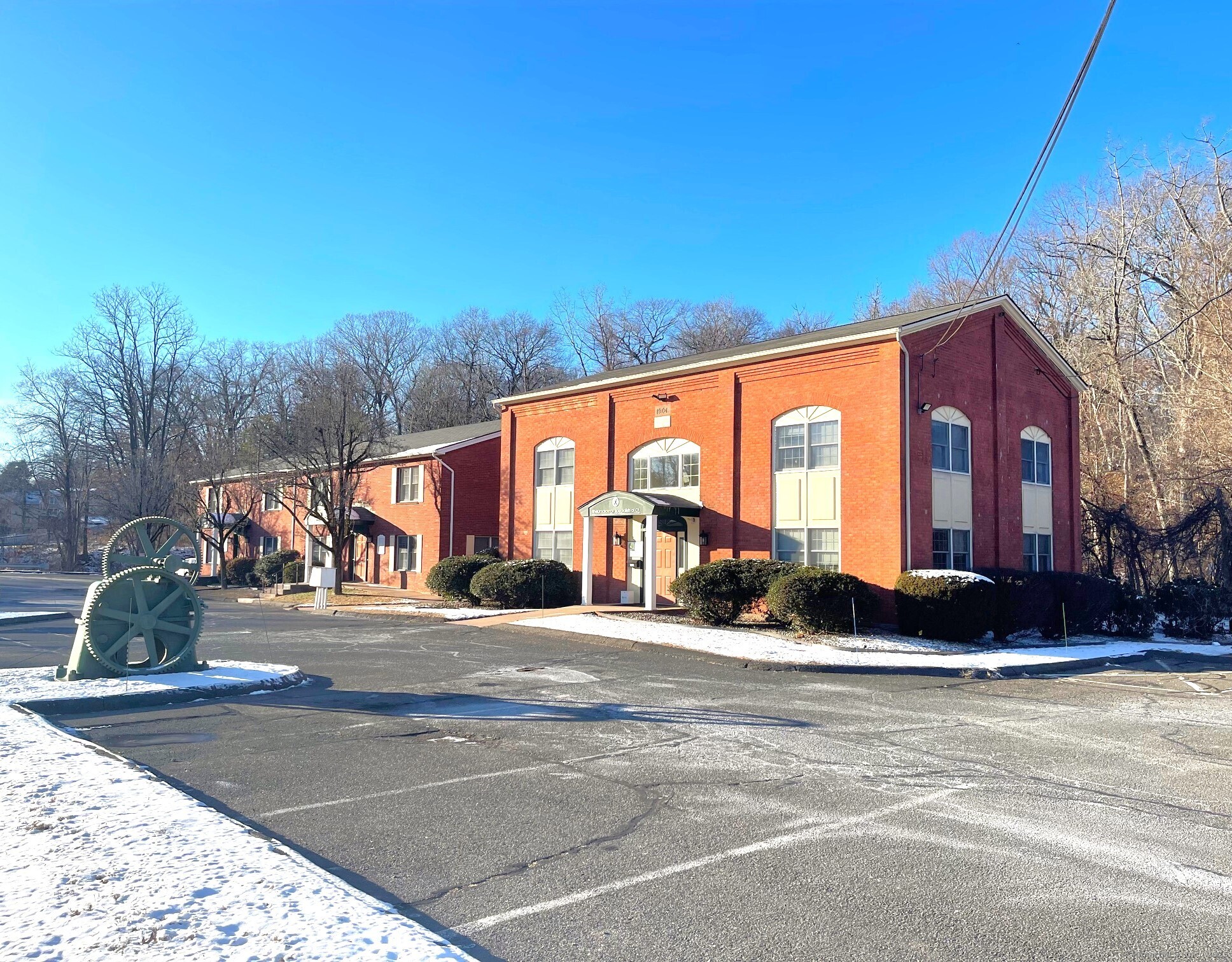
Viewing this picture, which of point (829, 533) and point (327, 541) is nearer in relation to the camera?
point (829, 533)

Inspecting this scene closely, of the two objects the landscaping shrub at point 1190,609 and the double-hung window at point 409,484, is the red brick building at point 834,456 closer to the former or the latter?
the landscaping shrub at point 1190,609

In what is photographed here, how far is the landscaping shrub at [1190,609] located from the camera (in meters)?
21.3

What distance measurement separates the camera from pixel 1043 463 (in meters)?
26.0

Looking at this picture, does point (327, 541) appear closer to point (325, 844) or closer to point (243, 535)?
point (243, 535)

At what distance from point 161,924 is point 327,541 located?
37.4 metres

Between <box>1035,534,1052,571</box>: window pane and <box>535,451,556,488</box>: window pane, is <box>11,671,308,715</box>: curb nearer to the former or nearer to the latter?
<box>535,451,556,488</box>: window pane

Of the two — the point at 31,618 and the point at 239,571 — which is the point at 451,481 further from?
the point at 239,571

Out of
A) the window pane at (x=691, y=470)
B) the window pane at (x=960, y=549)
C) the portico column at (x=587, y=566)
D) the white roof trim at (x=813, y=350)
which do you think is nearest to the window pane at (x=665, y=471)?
the window pane at (x=691, y=470)

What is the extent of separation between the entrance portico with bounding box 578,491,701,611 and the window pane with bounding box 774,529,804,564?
2.61 meters

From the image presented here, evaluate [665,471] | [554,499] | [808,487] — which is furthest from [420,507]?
[808,487]

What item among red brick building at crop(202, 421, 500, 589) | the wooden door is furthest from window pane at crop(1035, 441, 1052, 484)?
red brick building at crop(202, 421, 500, 589)

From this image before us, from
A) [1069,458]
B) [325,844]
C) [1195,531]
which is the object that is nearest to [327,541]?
[1069,458]

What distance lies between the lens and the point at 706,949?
14.1ft

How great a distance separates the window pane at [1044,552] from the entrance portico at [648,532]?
32.0 feet
